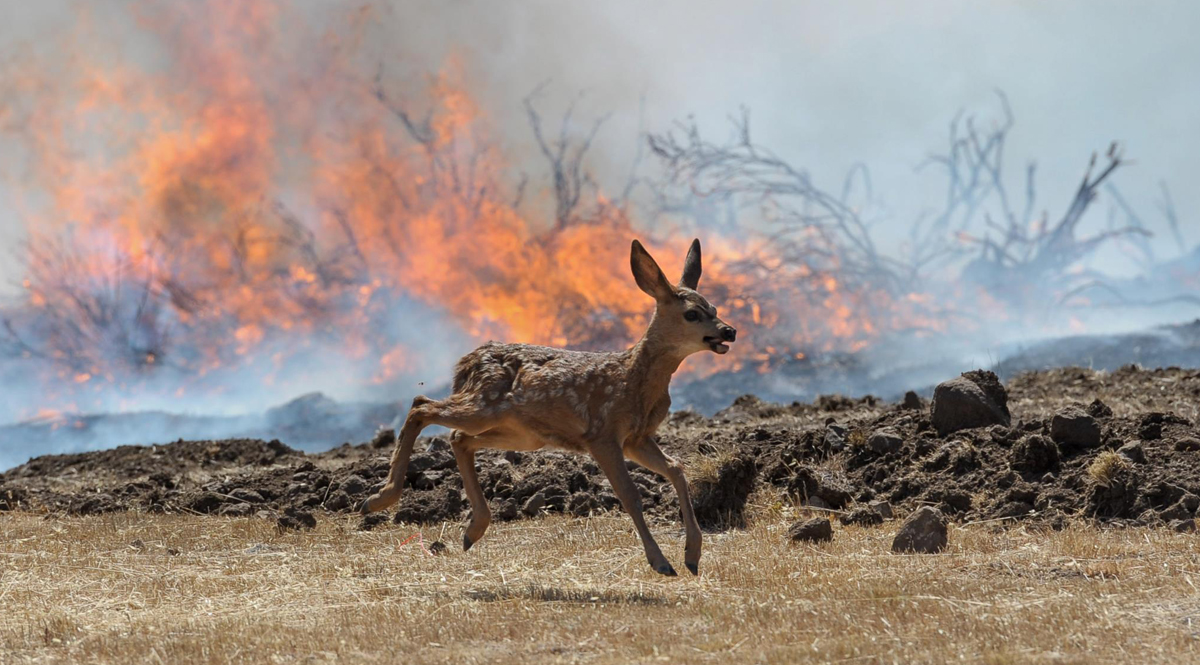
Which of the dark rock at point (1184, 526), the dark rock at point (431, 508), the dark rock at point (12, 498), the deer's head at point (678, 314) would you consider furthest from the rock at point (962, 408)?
the dark rock at point (12, 498)

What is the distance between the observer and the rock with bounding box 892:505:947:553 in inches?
422

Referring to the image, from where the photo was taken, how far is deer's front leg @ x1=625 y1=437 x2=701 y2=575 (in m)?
9.36

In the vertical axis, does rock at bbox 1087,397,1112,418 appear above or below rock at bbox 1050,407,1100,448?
above

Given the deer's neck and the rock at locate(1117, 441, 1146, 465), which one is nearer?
the deer's neck

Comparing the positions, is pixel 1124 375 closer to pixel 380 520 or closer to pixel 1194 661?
pixel 380 520

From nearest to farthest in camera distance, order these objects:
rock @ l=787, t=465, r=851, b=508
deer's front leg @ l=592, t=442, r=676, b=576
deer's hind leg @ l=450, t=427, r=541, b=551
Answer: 1. deer's front leg @ l=592, t=442, r=676, b=576
2. deer's hind leg @ l=450, t=427, r=541, b=551
3. rock @ l=787, t=465, r=851, b=508

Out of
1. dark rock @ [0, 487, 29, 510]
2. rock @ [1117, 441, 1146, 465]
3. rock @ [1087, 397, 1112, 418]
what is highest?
dark rock @ [0, 487, 29, 510]

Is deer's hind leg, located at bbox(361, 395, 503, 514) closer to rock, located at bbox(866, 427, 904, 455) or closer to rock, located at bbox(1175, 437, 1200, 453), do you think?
rock, located at bbox(866, 427, 904, 455)

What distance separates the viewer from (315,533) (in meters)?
13.4

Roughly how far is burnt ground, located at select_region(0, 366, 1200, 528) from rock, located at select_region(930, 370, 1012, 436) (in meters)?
0.11

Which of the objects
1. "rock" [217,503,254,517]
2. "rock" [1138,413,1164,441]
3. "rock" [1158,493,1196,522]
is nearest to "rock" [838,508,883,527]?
"rock" [1158,493,1196,522]

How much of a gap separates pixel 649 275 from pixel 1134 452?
254 inches

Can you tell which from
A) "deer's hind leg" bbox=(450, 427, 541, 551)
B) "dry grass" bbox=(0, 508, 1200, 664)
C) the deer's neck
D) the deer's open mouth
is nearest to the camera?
"dry grass" bbox=(0, 508, 1200, 664)

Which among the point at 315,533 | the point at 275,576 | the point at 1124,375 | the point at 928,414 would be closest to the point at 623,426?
the point at 275,576
